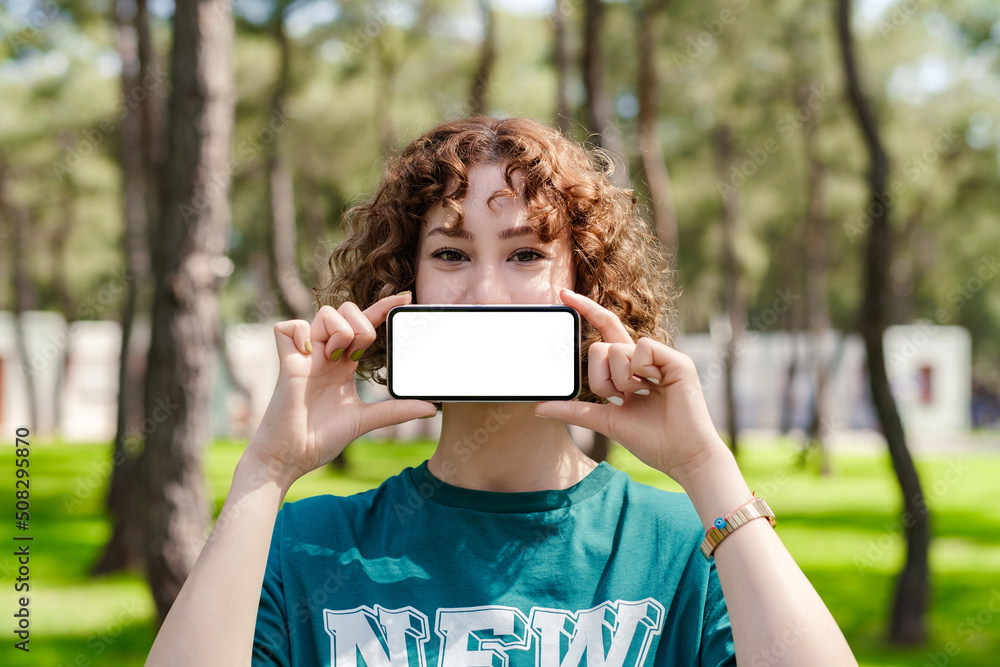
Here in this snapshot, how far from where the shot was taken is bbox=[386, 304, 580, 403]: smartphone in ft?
5.60

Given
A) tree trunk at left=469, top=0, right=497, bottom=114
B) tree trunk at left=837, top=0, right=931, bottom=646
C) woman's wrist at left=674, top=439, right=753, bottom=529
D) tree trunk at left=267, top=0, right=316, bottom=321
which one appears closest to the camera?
woman's wrist at left=674, top=439, right=753, bottom=529

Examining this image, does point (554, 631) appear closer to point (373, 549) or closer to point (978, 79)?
point (373, 549)

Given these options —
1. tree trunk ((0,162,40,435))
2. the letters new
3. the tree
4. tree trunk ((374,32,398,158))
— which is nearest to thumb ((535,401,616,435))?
the letters new

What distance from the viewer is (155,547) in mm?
Answer: 5441

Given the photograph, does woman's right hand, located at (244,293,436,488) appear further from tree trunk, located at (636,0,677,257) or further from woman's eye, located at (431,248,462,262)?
tree trunk, located at (636,0,677,257)

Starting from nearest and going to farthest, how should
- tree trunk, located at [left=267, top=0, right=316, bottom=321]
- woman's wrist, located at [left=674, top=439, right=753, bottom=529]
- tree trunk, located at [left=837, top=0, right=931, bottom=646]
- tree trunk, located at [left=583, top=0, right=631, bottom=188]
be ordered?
1. woman's wrist, located at [left=674, top=439, right=753, bottom=529]
2. tree trunk, located at [left=837, top=0, right=931, bottom=646]
3. tree trunk, located at [left=583, top=0, right=631, bottom=188]
4. tree trunk, located at [left=267, top=0, right=316, bottom=321]

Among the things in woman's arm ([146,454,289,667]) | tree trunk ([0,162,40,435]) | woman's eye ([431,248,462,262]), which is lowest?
woman's arm ([146,454,289,667])

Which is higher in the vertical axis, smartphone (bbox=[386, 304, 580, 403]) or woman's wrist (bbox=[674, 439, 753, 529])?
smartphone (bbox=[386, 304, 580, 403])

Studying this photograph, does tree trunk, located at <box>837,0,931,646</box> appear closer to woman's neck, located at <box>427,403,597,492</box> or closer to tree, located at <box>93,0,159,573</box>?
woman's neck, located at <box>427,403,597,492</box>

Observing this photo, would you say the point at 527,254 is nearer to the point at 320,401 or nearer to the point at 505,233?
the point at 505,233

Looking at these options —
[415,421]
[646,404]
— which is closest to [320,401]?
[646,404]

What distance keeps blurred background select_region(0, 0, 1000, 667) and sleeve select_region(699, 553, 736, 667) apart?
1.52 meters

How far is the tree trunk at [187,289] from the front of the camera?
529 cm

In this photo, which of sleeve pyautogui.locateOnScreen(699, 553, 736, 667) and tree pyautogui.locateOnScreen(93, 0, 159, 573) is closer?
sleeve pyautogui.locateOnScreen(699, 553, 736, 667)
